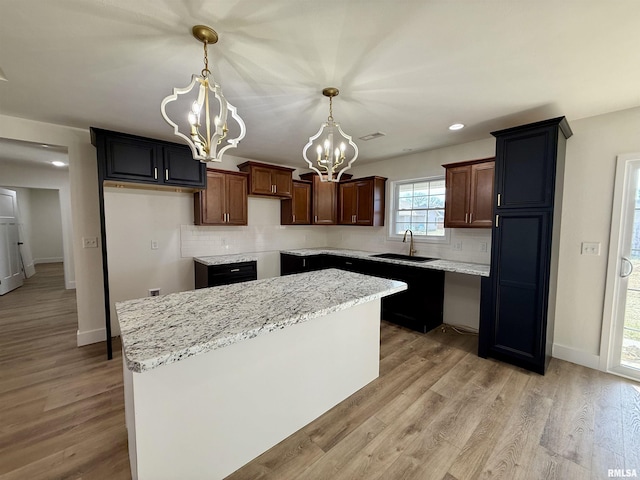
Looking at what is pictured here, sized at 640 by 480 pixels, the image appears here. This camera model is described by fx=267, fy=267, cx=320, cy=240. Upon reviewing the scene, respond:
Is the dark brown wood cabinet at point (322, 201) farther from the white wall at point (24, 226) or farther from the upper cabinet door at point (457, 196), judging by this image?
the white wall at point (24, 226)

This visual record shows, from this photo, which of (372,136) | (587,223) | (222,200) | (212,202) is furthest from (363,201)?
(587,223)

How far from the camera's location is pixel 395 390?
225 centimetres

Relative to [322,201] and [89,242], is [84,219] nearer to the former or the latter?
[89,242]

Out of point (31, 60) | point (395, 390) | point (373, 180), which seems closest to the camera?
point (31, 60)

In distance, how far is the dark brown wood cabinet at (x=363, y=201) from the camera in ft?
13.8

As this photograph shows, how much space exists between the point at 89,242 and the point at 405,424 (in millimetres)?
3707

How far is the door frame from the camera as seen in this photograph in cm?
237

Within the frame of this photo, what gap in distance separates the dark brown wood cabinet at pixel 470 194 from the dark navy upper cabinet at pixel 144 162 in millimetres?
3060

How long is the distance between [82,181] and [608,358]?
5.66m

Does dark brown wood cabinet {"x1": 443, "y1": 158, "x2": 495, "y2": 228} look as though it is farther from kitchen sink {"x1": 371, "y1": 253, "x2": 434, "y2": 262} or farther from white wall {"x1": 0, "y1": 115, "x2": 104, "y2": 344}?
white wall {"x1": 0, "y1": 115, "x2": 104, "y2": 344}

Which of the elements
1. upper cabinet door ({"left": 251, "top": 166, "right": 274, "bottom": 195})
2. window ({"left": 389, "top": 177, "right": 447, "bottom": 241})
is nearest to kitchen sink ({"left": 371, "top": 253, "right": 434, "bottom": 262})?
window ({"left": 389, "top": 177, "right": 447, "bottom": 241})

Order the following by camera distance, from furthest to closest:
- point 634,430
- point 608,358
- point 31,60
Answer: point 608,358 < point 634,430 < point 31,60

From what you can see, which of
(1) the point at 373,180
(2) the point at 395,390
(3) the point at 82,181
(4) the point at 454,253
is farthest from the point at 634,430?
(3) the point at 82,181

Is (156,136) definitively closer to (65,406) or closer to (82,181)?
(82,181)
